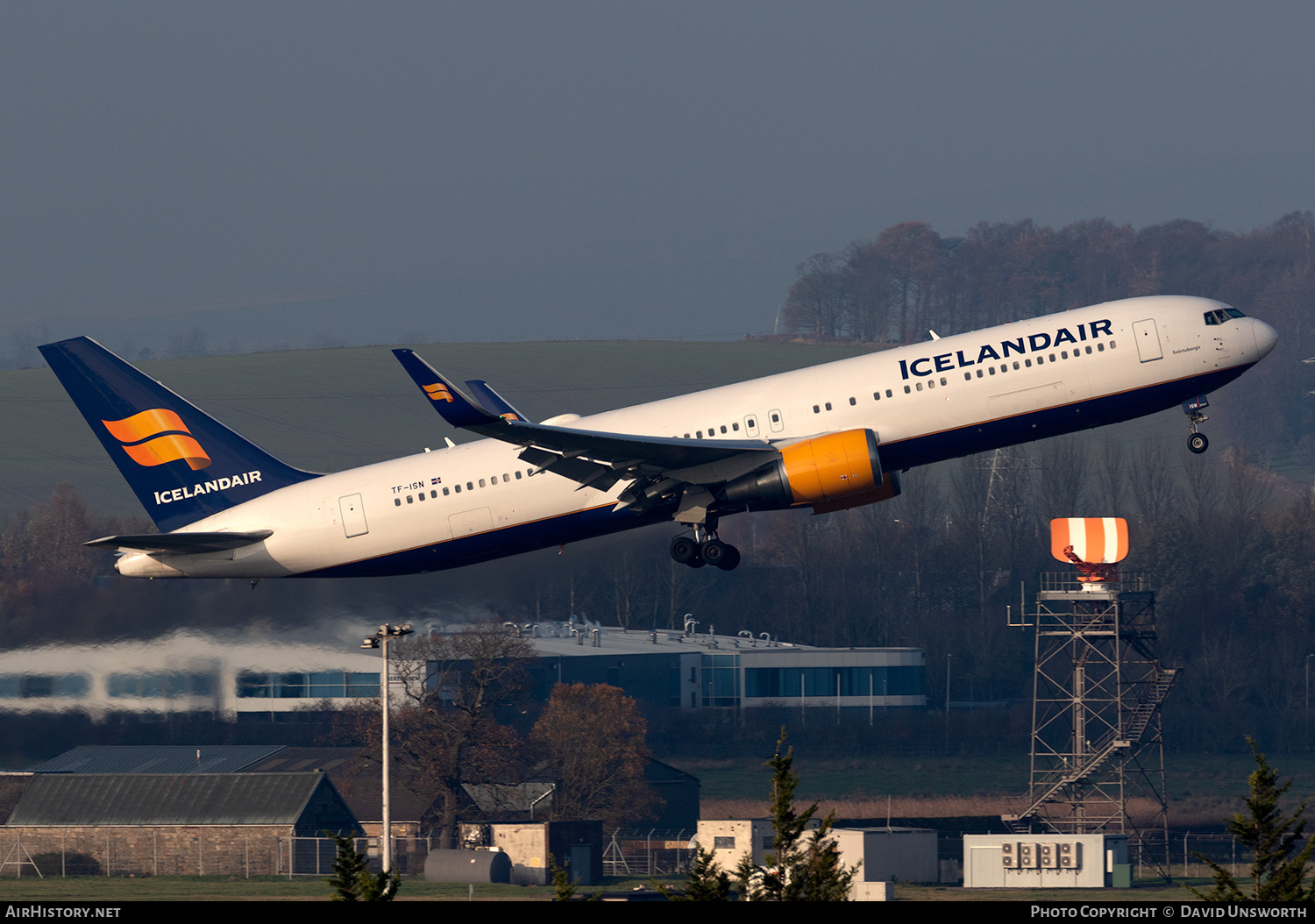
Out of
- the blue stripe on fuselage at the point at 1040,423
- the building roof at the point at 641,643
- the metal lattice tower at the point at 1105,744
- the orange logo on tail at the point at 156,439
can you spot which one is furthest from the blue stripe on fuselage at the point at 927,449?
the building roof at the point at 641,643

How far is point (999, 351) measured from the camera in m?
40.9

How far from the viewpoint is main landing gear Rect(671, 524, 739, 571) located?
141ft

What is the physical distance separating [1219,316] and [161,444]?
95.4 feet

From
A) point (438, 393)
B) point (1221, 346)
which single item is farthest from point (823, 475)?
point (1221, 346)

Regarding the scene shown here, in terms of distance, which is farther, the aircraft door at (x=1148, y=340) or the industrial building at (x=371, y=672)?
the industrial building at (x=371, y=672)

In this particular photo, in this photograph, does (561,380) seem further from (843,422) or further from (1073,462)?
(843,422)

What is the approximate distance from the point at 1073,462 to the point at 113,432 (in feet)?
288

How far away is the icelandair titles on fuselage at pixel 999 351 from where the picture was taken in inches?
1608

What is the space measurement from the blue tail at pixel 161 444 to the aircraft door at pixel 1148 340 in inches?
894

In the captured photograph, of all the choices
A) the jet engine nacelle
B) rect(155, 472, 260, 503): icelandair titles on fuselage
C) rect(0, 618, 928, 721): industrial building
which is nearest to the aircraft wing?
the jet engine nacelle

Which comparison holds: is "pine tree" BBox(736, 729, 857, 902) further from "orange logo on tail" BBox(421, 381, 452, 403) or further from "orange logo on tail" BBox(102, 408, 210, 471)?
"orange logo on tail" BBox(102, 408, 210, 471)

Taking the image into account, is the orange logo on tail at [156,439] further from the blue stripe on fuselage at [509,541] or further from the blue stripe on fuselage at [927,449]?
the blue stripe on fuselage at [927,449]

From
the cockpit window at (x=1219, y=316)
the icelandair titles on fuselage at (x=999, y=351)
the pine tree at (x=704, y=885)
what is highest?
the cockpit window at (x=1219, y=316)

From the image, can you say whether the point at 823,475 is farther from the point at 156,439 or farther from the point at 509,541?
the point at 156,439
